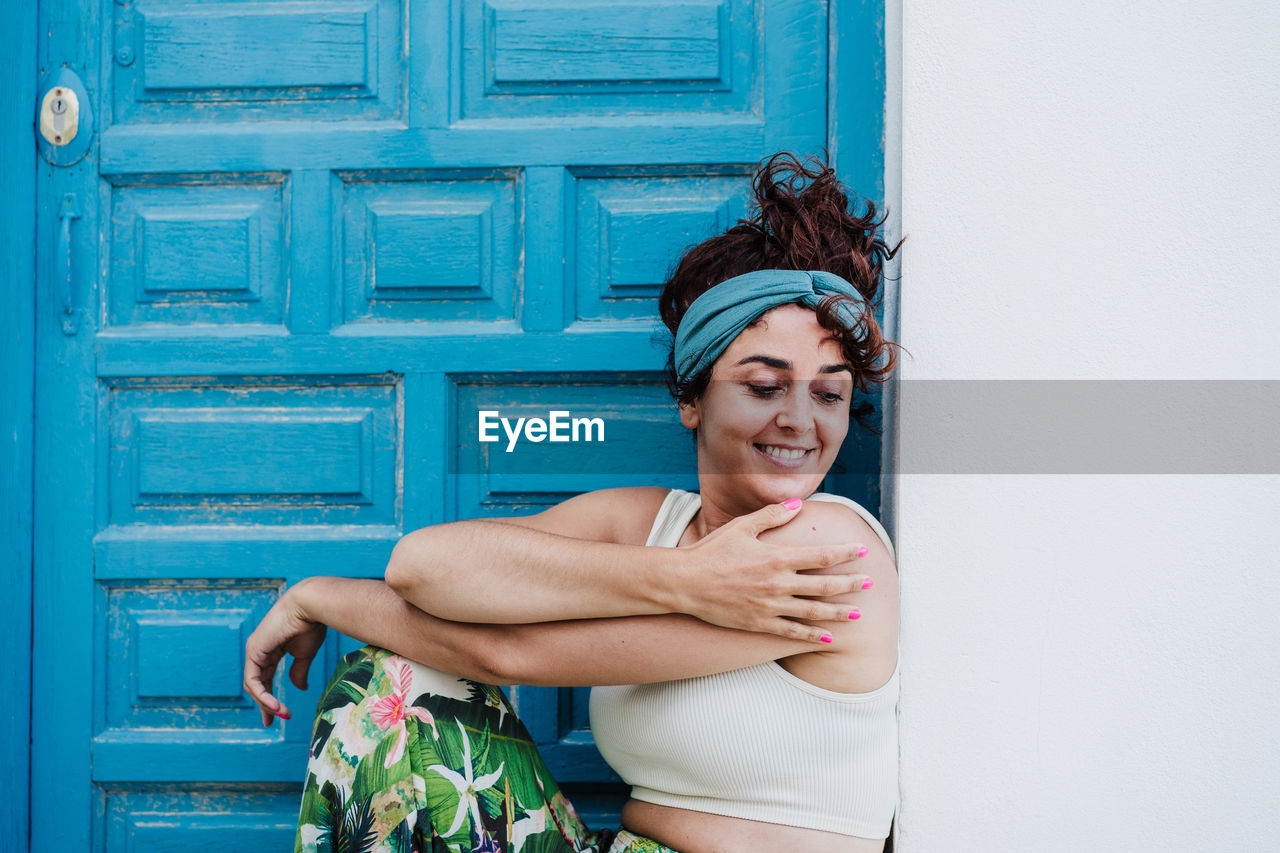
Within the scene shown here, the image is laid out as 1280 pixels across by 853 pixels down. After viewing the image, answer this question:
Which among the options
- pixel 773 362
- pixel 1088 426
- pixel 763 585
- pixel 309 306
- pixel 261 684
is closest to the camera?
pixel 763 585

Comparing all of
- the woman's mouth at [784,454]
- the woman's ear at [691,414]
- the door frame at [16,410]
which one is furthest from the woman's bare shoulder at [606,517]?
the door frame at [16,410]

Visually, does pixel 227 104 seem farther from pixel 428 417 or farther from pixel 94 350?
pixel 428 417

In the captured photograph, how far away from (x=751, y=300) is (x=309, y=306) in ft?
3.43

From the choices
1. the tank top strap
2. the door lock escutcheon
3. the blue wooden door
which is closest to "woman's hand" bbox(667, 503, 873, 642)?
the tank top strap

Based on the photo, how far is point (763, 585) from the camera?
4.02 ft

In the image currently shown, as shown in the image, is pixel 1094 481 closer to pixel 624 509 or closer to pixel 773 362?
pixel 773 362

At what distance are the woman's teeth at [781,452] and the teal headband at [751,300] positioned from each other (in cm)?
17

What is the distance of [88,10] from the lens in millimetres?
1905

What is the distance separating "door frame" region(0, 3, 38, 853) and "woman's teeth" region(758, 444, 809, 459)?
5.36 ft

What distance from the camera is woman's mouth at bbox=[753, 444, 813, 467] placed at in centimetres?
137

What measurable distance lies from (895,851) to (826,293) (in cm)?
98

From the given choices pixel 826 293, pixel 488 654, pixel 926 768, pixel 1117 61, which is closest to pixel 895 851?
pixel 926 768

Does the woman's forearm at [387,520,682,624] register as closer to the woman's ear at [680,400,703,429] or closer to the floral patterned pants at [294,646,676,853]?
the floral patterned pants at [294,646,676,853]

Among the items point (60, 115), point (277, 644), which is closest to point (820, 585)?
point (277, 644)
